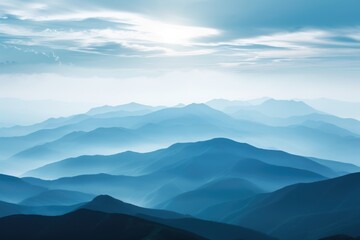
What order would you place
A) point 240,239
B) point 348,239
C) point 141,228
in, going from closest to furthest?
1. point 348,239
2. point 141,228
3. point 240,239

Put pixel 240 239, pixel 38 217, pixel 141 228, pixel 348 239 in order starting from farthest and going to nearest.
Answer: pixel 240 239 → pixel 38 217 → pixel 141 228 → pixel 348 239

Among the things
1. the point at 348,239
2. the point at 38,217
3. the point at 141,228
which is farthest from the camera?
the point at 38,217

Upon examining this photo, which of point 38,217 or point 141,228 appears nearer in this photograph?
point 141,228

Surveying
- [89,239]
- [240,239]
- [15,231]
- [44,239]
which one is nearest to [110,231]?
[89,239]

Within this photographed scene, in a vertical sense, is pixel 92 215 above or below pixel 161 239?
above

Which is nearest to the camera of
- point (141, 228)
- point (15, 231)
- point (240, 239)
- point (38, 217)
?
point (141, 228)

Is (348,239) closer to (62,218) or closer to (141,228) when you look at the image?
(141,228)

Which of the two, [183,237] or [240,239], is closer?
[183,237]

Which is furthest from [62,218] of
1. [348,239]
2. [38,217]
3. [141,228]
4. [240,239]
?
[348,239]

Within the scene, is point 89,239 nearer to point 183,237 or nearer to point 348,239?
point 183,237

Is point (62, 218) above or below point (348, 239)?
above
